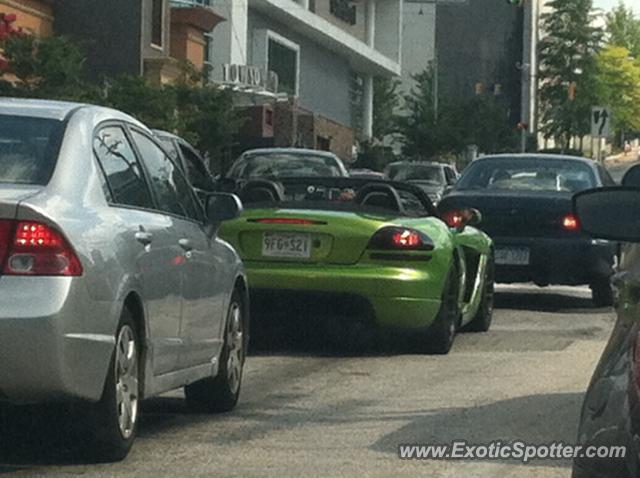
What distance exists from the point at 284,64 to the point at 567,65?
64954 millimetres

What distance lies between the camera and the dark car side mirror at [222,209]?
9.45m

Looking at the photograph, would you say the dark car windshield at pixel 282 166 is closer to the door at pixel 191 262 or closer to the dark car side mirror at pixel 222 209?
the dark car side mirror at pixel 222 209

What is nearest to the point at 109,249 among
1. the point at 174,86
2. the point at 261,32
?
the point at 174,86

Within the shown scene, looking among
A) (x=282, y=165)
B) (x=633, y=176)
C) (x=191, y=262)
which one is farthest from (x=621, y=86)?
(x=633, y=176)

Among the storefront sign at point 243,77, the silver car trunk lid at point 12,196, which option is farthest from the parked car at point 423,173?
the silver car trunk lid at point 12,196

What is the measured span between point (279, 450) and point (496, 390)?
8.68ft

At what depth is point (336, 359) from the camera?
12.5 meters

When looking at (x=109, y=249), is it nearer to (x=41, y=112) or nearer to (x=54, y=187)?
(x=54, y=187)

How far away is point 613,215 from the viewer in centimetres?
441

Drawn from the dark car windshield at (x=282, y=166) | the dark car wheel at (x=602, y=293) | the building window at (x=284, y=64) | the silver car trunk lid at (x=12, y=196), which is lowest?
the dark car wheel at (x=602, y=293)

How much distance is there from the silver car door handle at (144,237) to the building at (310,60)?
163 feet

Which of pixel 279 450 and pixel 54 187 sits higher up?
pixel 54 187

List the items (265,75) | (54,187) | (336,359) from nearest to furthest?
(54,187)
(336,359)
(265,75)

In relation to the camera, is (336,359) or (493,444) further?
(336,359)
